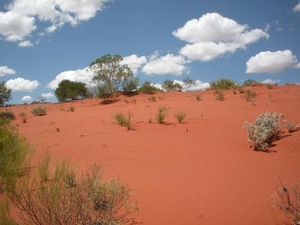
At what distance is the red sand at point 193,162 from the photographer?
166 inches

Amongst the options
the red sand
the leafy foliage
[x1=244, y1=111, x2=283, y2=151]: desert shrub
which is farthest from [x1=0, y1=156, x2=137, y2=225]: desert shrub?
the leafy foliage

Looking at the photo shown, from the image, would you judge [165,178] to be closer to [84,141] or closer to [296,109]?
[84,141]

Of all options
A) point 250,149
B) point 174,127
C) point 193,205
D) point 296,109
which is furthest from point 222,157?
point 296,109

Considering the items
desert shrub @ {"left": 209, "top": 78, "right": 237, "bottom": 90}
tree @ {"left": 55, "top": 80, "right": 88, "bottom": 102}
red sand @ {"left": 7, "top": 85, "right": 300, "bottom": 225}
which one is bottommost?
red sand @ {"left": 7, "top": 85, "right": 300, "bottom": 225}

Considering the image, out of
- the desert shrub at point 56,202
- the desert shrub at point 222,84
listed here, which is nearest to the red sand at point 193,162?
the desert shrub at point 56,202

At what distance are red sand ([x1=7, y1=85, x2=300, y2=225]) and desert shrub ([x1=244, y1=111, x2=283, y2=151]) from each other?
1.05ft

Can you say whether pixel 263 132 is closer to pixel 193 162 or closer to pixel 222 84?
pixel 193 162

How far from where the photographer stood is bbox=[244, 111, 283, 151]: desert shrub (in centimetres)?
740

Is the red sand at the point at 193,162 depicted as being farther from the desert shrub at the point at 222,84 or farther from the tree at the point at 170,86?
the tree at the point at 170,86

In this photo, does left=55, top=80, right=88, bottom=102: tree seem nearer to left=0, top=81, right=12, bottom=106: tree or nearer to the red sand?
left=0, top=81, right=12, bottom=106: tree

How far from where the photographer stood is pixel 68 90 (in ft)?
132

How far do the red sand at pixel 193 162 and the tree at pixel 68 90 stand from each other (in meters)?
28.0

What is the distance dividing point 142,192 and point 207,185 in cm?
140

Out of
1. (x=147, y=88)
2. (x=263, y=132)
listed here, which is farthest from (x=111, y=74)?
(x=263, y=132)
